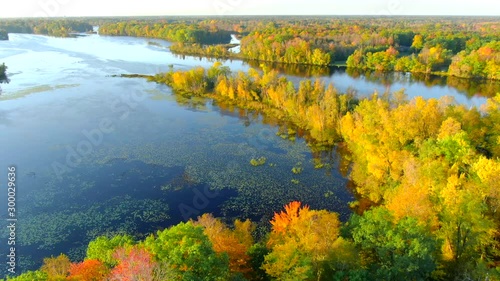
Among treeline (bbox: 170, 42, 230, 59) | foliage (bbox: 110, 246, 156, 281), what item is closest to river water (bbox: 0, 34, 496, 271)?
foliage (bbox: 110, 246, 156, 281)

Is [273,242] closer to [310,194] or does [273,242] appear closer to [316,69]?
[310,194]

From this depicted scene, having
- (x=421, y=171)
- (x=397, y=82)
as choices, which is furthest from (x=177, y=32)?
(x=421, y=171)

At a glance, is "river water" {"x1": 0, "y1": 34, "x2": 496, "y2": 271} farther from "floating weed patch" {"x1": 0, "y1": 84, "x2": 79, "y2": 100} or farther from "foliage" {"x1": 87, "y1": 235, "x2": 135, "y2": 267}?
"foliage" {"x1": 87, "y1": 235, "x2": 135, "y2": 267}

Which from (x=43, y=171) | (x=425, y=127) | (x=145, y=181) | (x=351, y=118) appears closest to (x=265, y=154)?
(x=351, y=118)

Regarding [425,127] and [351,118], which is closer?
[425,127]

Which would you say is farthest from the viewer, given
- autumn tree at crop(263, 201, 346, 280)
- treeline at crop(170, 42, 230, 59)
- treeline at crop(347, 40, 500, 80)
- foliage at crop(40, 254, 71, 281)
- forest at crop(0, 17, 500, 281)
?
treeline at crop(170, 42, 230, 59)

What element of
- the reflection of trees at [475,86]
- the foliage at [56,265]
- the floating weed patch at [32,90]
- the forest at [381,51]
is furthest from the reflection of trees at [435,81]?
the foliage at [56,265]

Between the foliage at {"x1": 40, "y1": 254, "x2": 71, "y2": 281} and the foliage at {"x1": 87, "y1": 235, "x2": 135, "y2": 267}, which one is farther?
the foliage at {"x1": 40, "y1": 254, "x2": 71, "y2": 281}
